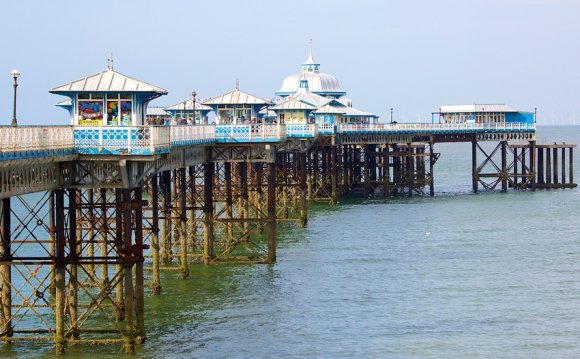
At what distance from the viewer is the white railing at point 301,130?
221ft

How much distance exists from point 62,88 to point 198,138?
11.5m

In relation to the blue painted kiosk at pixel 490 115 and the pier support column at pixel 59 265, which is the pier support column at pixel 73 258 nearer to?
the pier support column at pixel 59 265

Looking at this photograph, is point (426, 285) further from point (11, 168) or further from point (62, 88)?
point (11, 168)

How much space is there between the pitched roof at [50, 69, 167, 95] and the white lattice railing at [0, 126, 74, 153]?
224 centimetres

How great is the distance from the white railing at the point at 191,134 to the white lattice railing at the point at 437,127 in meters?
43.3

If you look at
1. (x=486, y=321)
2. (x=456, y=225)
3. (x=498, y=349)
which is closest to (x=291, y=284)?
(x=486, y=321)

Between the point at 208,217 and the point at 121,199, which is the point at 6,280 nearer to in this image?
the point at 121,199

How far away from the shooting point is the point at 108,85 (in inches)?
1411

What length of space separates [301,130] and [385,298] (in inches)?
954

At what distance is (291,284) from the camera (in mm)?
47812

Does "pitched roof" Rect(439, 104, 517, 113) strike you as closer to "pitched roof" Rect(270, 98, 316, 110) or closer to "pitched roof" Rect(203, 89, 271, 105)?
Result: "pitched roof" Rect(270, 98, 316, 110)

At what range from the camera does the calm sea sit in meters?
36.3

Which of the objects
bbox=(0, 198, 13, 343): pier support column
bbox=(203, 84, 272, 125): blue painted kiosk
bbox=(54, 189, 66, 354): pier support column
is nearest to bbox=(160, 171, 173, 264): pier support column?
bbox=(203, 84, 272, 125): blue painted kiosk

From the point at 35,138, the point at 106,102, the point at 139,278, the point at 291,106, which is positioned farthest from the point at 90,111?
the point at 291,106
